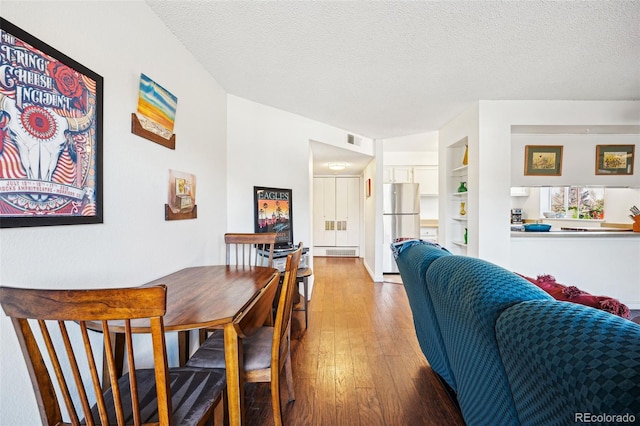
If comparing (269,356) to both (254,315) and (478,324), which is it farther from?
(478,324)

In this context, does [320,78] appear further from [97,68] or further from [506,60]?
[97,68]

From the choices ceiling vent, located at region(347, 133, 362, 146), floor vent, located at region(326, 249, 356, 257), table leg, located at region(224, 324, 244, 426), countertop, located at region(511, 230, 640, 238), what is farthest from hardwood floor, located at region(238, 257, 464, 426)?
floor vent, located at region(326, 249, 356, 257)

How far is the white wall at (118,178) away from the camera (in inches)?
39.3

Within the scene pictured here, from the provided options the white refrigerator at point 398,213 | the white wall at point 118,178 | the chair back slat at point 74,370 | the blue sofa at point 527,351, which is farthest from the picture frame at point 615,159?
the chair back slat at point 74,370

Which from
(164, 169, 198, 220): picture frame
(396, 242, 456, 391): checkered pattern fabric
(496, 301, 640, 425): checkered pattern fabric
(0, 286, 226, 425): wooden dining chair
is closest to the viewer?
(496, 301, 640, 425): checkered pattern fabric

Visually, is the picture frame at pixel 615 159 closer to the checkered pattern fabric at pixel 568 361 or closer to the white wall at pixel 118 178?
the checkered pattern fabric at pixel 568 361

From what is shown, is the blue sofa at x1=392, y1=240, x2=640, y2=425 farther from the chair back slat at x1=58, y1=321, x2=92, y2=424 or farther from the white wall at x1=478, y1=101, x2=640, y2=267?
the white wall at x1=478, y1=101, x2=640, y2=267

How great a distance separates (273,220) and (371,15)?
7.15 feet

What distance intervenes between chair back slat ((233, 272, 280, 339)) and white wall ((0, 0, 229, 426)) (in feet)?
2.40

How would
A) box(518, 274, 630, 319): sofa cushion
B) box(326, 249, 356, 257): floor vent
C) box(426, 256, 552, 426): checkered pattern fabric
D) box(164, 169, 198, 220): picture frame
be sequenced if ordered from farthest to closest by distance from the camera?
box(326, 249, 356, 257): floor vent → box(164, 169, 198, 220): picture frame → box(518, 274, 630, 319): sofa cushion → box(426, 256, 552, 426): checkered pattern fabric

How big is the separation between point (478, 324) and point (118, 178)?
178 centimetres

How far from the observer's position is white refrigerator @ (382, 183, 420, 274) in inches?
205

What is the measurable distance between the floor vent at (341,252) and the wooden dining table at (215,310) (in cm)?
523

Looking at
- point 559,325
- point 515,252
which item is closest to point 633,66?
point 515,252
